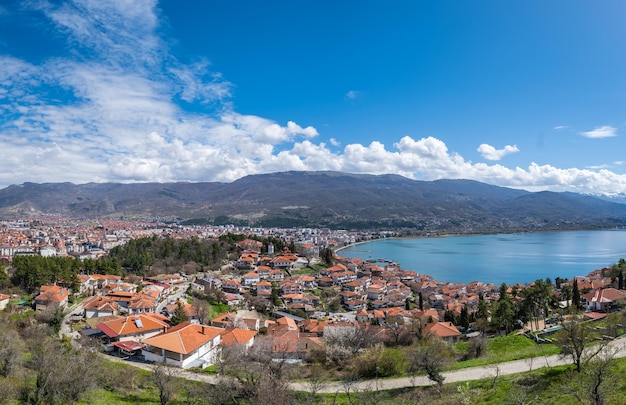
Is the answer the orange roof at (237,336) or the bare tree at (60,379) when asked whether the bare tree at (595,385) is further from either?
the orange roof at (237,336)

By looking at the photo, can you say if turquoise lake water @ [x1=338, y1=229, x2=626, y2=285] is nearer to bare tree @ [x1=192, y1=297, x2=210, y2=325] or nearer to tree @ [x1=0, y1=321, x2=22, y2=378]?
bare tree @ [x1=192, y1=297, x2=210, y2=325]

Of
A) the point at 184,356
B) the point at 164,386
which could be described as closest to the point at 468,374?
the point at 164,386

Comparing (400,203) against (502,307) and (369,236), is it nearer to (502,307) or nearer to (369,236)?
(369,236)

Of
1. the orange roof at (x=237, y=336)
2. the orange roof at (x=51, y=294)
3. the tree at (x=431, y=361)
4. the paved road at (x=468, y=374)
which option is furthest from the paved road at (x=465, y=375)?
the orange roof at (x=51, y=294)

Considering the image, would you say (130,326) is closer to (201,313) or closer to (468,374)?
(201,313)

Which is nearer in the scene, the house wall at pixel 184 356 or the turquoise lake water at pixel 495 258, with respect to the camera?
the house wall at pixel 184 356

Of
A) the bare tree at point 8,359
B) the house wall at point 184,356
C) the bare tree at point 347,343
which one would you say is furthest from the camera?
the bare tree at point 347,343
